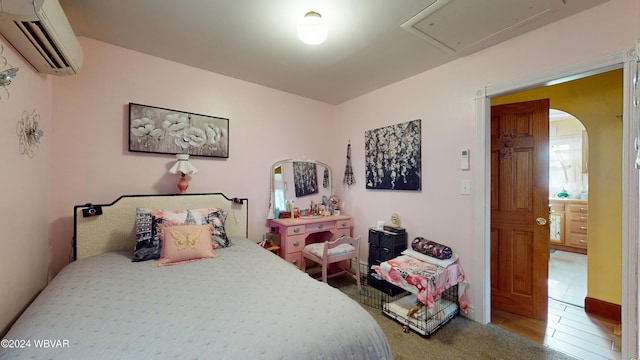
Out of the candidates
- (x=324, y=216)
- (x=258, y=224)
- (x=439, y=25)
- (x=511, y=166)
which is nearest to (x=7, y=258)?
(x=258, y=224)

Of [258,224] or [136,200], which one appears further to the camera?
[258,224]

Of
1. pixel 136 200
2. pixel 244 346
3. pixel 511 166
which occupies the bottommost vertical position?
pixel 244 346

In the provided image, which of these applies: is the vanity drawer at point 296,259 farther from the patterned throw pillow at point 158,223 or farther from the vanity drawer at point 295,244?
the patterned throw pillow at point 158,223

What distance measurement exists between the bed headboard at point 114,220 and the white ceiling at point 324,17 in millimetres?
1373

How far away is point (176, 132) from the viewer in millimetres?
2439

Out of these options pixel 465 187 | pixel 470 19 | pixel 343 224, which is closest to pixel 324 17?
pixel 470 19

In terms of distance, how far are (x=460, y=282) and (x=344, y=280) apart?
4.26ft

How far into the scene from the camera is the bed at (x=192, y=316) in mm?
857

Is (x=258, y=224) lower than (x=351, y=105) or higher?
lower

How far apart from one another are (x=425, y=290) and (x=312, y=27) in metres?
2.15

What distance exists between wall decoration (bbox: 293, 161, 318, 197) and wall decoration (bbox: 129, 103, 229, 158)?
967mm

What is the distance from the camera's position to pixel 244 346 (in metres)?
0.86

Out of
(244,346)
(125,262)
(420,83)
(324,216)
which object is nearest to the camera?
(244,346)

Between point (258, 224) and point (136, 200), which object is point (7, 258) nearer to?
point (136, 200)
